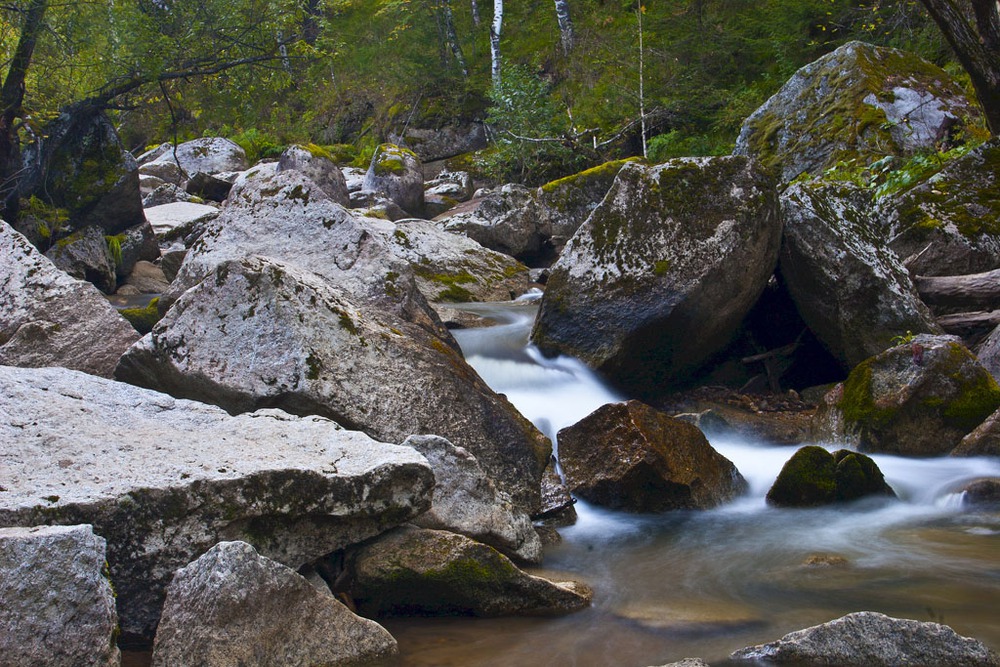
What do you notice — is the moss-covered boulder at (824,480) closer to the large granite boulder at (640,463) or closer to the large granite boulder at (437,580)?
the large granite boulder at (640,463)

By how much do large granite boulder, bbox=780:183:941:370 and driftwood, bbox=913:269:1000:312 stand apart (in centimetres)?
57

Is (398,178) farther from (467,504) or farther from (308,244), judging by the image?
(467,504)

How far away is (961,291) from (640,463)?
16.4 feet

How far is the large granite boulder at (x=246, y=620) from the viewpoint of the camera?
2.99 meters

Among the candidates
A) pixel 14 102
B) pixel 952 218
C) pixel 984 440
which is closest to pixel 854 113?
pixel 952 218

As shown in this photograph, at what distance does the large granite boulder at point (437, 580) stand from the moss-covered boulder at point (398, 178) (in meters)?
16.9

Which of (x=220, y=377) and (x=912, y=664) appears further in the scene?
(x=220, y=377)

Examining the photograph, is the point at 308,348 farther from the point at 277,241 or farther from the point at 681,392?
the point at 681,392

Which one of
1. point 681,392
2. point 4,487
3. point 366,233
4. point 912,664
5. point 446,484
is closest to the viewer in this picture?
point 912,664

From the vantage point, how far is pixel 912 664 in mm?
2979

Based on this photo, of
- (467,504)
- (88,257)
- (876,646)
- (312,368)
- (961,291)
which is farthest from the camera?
(88,257)

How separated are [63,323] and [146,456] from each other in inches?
119

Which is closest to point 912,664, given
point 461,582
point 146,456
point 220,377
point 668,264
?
point 461,582

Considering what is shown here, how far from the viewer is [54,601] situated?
2.76m
